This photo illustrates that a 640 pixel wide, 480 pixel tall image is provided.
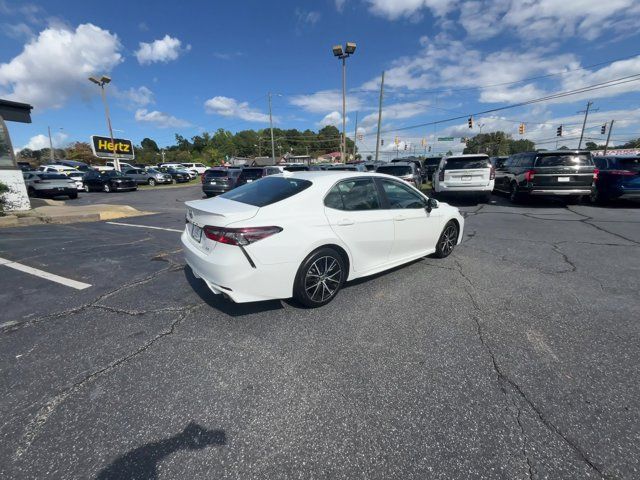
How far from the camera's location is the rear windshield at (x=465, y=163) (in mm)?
10750

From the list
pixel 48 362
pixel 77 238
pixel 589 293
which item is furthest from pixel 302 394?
pixel 77 238

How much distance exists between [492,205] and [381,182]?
9426mm

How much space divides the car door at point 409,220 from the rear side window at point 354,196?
0.20 metres

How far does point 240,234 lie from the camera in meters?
2.90

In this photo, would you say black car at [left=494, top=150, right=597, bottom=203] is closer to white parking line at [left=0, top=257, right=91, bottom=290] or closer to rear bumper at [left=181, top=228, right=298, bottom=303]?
rear bumper at [left=181, top=228, right=298, bottom=303]

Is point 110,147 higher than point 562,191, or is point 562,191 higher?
point 110,147

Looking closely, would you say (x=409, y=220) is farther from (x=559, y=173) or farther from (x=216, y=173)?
(x=216, y=173)

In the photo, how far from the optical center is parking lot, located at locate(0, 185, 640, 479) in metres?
1.75

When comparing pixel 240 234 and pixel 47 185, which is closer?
pixel 240 234

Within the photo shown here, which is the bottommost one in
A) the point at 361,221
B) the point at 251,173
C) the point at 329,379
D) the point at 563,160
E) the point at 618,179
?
the point at 329,379

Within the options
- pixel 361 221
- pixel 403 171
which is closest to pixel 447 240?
pixel 361 221

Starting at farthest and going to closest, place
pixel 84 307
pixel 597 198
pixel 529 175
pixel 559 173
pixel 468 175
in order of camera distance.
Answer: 1. pixel 468 175
2. pixel 597 198
3. pixel 529 175
4. pixel 559 173
5. pixel 84 307

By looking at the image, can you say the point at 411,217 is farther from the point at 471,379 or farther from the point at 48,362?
the point at 48,362

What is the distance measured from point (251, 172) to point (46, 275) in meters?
10.8
